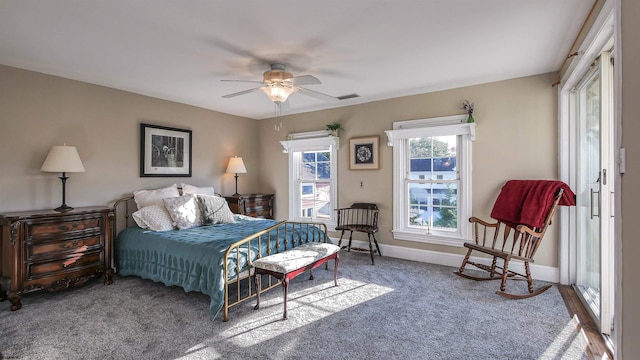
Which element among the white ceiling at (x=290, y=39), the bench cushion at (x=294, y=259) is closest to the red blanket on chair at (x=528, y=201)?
the white ceiling at (x=290, y=39)

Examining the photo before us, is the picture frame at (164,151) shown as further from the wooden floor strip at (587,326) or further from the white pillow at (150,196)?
the wooden floor strip at (587,326)

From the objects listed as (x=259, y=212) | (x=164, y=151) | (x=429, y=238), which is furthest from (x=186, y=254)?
(x=429, y=238)

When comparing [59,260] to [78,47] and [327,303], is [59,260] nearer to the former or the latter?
[78,47]

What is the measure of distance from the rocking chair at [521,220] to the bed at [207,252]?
2.00m

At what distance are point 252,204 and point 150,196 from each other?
172cm

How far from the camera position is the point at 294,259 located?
2809 millimetres

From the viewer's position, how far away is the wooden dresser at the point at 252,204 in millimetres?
5074

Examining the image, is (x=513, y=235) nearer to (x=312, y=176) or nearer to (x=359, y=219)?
(x=359, y=219)

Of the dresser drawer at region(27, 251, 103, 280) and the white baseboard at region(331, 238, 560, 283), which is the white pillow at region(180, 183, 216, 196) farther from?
the white baseboard at region(331, 238, 560, 283)

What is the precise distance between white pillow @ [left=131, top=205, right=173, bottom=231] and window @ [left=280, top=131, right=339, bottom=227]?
92.9 inches

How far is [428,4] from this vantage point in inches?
84.4

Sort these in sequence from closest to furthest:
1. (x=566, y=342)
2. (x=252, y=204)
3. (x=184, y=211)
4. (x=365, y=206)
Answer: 1. (x=566, y=342)
2. (x=184, y=211)
3. (x=365, y=206)
4. (x=252, y=204)

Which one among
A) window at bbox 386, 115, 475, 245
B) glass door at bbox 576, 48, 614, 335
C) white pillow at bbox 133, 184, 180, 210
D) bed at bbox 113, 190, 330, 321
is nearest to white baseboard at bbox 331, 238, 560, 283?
window at bbox 386, 115, 475, 245

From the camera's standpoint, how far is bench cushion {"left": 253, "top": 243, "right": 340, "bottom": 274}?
2660 millimetres
